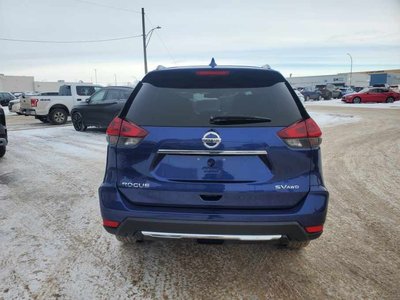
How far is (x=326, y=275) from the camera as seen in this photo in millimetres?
3102

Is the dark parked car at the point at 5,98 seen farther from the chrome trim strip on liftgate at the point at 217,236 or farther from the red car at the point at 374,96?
the chrome trim strip on liftgate at the point at 217,236

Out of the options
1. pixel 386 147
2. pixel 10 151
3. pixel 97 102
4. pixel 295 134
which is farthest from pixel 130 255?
pixel 97 102

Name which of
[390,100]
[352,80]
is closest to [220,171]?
[390,100]

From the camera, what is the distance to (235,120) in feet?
8.96

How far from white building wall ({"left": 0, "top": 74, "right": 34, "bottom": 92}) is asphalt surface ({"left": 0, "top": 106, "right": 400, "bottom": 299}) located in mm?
93151

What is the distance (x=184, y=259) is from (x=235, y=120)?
1514mm

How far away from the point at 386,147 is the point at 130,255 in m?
8.48

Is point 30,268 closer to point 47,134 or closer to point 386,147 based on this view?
point 386,147

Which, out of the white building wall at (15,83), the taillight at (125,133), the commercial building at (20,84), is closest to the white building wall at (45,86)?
the commercial building at (20,84)

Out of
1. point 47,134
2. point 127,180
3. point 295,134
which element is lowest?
point 47,134

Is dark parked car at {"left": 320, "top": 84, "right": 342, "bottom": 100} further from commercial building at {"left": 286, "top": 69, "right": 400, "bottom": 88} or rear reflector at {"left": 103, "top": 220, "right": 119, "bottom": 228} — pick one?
rear reflector at {"left": 103, "top": 220, "right": 119, "bottom": 228}

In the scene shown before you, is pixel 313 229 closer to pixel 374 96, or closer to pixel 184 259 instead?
pixel 184 259

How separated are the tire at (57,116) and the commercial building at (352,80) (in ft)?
237

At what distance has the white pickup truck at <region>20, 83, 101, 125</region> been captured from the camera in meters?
16.3
